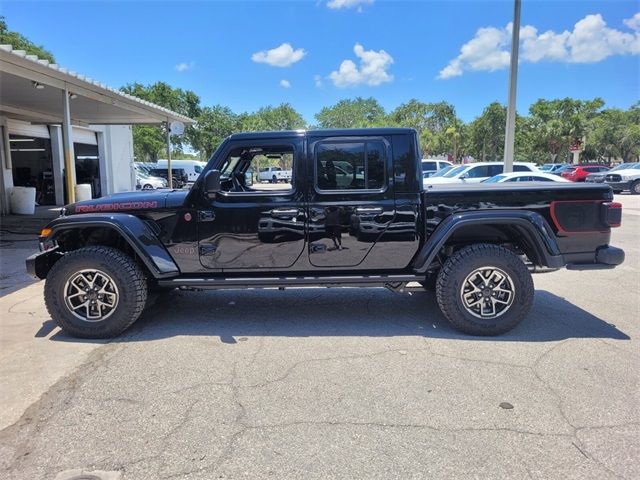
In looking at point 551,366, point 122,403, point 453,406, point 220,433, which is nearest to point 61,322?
point 122,403

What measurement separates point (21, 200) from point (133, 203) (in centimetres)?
1326

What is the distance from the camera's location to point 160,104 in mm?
43094

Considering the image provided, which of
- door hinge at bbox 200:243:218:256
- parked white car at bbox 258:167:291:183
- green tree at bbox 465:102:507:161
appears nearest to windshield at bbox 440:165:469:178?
parked white car at bbox 258:167:291:183

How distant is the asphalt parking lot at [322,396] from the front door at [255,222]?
731mm

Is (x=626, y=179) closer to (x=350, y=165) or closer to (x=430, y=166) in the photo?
(x=430, y=166)

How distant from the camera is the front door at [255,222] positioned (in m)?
4.47

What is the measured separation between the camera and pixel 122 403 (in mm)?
3297

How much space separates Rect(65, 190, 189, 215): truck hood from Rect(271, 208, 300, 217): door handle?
0.88 meters

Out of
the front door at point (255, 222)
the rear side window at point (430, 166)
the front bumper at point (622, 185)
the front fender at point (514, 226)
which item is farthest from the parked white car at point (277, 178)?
the front bumper at point (622, 185)

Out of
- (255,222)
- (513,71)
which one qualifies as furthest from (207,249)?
(513,71)

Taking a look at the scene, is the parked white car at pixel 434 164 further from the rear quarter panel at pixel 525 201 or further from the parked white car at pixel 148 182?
the rear quarter panel at pixel 525 201

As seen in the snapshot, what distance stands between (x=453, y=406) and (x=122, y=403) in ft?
7.40

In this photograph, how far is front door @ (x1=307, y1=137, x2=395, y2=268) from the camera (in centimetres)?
446

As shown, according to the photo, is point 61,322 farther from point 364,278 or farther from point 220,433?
point 364,278
